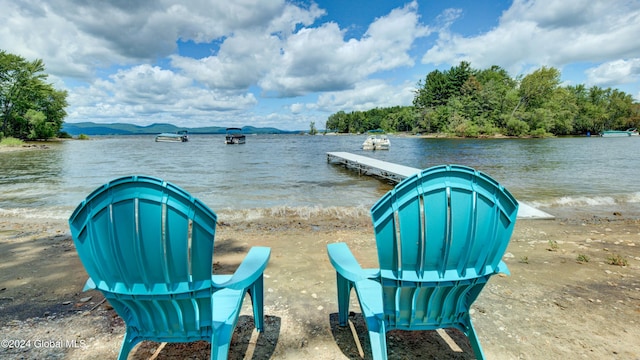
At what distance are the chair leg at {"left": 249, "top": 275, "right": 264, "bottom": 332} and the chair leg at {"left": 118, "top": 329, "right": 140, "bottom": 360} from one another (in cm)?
77

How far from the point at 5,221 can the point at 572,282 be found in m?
10.8

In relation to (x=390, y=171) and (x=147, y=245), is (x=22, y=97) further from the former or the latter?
(x=147, y=245)

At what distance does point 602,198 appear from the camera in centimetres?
959

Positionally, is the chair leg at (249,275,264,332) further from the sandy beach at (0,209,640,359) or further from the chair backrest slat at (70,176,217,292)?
the chair backrest slat at (70,176,217,292)

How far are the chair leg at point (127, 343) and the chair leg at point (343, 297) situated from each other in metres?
1.46

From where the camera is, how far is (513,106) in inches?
2603

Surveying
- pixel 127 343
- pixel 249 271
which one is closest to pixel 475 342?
pixel 249 271

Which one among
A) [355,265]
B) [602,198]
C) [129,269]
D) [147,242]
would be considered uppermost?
[147,242]

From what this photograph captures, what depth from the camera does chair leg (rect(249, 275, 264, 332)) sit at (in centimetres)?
242

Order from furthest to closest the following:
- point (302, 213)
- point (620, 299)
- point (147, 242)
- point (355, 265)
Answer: point (302, 213)
point (620, 299)
point (355, 265)
point (147, 242)

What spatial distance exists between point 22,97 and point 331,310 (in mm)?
63491

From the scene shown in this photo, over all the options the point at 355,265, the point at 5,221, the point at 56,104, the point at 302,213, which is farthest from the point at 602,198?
the point at 56,104

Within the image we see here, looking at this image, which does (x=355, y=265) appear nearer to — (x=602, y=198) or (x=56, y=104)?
(x=602, y=198)

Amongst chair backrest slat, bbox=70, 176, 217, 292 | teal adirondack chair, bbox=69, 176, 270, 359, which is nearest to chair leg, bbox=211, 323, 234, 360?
teal adirondack chair, bbox=69, 176, 270, 359
